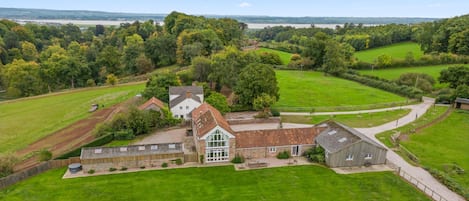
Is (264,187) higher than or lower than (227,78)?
lower

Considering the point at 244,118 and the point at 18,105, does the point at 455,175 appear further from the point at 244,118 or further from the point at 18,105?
the point at 18,105

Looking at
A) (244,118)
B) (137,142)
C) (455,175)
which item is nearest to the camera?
(455,175)

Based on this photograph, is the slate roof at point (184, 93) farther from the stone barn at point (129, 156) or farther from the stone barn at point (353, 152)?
the stone barn at point (353, 152)

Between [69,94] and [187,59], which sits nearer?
[69,94]

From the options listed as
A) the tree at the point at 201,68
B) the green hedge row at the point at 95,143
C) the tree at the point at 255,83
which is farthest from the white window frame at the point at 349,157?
the tree at the point at 201,68

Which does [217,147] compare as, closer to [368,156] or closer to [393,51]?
[368,156]

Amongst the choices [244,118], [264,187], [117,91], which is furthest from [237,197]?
[117,91]
